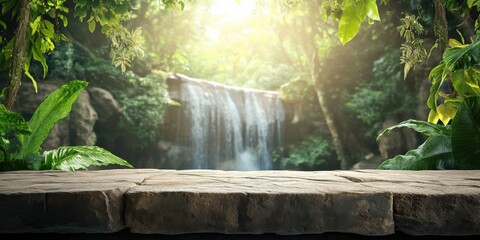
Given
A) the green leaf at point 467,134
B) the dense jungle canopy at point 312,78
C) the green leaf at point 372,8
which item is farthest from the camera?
the dense jungle canopy at point 312,78

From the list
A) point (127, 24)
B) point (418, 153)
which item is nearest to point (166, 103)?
point (127, 24)

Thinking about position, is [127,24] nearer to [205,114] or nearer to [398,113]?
[205,114]

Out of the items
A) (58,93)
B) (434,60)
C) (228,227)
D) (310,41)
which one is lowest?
(228,227)

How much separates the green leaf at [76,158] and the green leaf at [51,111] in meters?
0.15

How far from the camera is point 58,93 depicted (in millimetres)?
3248

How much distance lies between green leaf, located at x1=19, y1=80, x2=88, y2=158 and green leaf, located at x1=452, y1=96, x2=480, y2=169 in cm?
295

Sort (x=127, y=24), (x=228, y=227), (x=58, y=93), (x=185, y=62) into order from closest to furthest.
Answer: (x=228, y=227) → (x=58, y=93) → (x=127, y=24) → (x=185, y=62)

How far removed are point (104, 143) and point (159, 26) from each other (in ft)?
16.9

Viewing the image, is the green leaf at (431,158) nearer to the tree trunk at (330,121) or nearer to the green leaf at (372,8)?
the green leaf at (372,8)

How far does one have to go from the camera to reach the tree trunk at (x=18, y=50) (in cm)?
290

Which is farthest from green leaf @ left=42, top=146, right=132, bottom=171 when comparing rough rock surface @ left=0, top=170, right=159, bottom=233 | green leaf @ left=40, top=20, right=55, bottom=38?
rough rock surface @ left=0, top=170, right=159, bottom=233

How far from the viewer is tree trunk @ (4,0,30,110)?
2902 millimetres

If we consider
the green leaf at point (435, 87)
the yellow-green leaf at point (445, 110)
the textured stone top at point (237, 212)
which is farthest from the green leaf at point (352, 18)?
the yellow-green leaf at point (445, 110)

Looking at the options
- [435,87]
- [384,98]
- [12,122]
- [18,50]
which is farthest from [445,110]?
[384,98]
